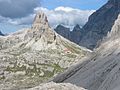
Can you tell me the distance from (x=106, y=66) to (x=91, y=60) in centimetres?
2936

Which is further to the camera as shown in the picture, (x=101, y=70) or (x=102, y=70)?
(x=101, y=70)

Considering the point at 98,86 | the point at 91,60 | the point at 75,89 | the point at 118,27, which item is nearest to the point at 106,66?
the point at 98,86

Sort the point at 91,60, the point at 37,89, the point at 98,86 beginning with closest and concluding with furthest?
the point at 37,89
the point at 98,86
the point at 91,60

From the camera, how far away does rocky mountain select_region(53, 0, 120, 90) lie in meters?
104

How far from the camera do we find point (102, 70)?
120 meters

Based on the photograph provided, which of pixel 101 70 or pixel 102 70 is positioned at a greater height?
pixel 101 70

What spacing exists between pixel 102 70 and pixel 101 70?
1.27 metres

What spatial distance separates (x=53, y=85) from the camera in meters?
37.5

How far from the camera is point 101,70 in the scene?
120938mm

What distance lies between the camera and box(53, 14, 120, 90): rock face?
104 meters

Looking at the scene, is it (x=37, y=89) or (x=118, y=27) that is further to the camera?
(x=118, y=27)

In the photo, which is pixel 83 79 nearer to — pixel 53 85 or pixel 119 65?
pixel 119 65

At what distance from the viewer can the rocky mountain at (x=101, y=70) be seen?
104 meters

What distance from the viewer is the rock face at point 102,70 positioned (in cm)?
10438
